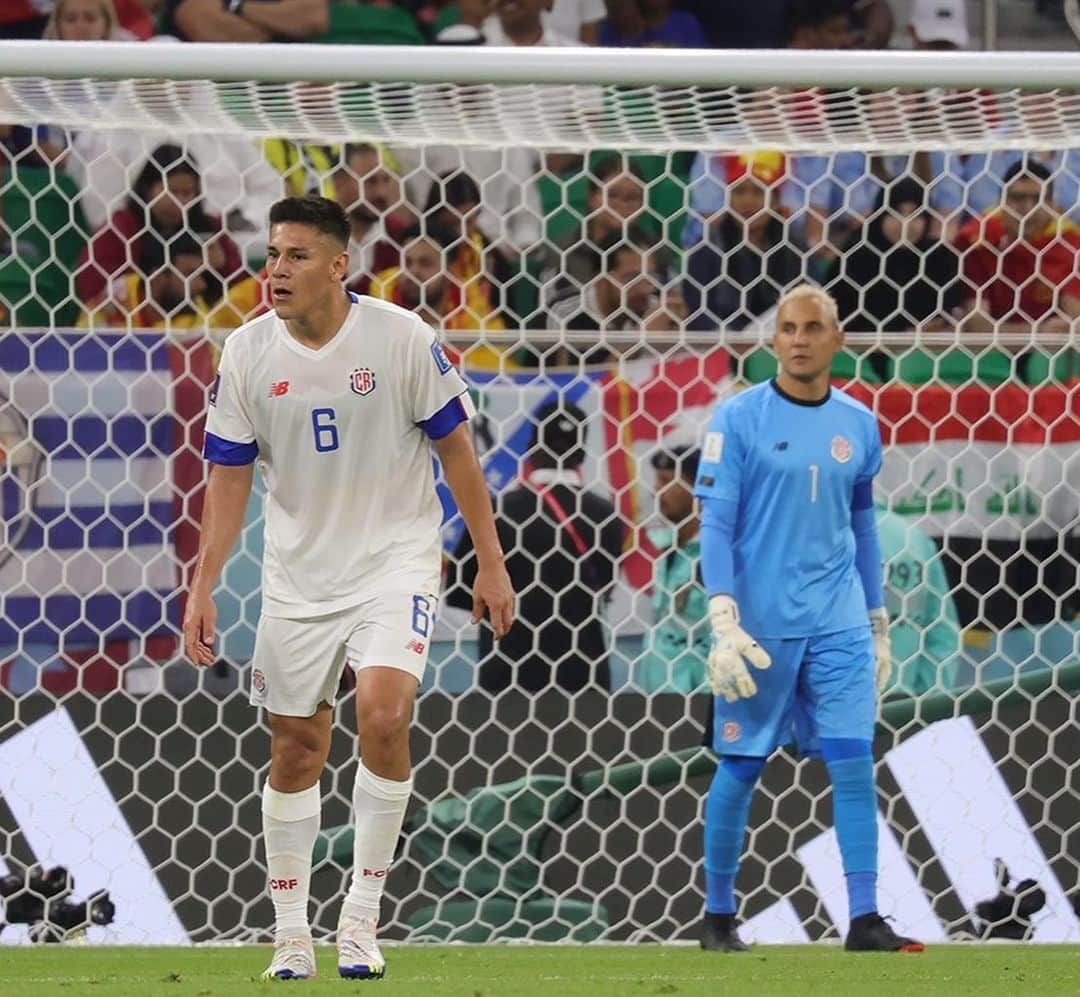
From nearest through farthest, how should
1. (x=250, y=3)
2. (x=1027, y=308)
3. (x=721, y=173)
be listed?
(x=1027, y=308)
(x=721, y=173)
(x=250, y=3)

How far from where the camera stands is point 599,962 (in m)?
4.95

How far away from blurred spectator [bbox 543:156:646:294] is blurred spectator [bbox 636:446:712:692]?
807 mm

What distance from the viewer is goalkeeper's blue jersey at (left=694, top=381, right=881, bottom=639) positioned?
518 centimetres

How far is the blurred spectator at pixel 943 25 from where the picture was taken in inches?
349

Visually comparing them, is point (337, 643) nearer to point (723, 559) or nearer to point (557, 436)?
point (723, 559)

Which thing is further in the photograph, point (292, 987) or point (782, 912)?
point (782, 912)

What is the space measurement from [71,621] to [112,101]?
152 centimetres

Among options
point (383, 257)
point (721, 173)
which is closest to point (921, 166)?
point (721, 173)

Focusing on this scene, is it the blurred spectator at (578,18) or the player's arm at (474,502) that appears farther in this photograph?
the blurred spectator at (578,18)

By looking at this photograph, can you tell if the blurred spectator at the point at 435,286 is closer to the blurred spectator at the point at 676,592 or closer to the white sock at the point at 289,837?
the blurred spectator at the point at 676,592

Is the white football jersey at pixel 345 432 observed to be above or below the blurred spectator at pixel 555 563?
above

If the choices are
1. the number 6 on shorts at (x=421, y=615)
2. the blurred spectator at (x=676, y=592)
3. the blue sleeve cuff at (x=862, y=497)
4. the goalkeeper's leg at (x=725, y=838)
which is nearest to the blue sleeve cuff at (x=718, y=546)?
the blue sleeve cuff at (x=862, y=497)

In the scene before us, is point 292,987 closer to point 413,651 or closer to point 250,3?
point 413,651

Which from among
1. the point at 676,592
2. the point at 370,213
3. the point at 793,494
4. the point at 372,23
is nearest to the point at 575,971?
the point at 793,494
